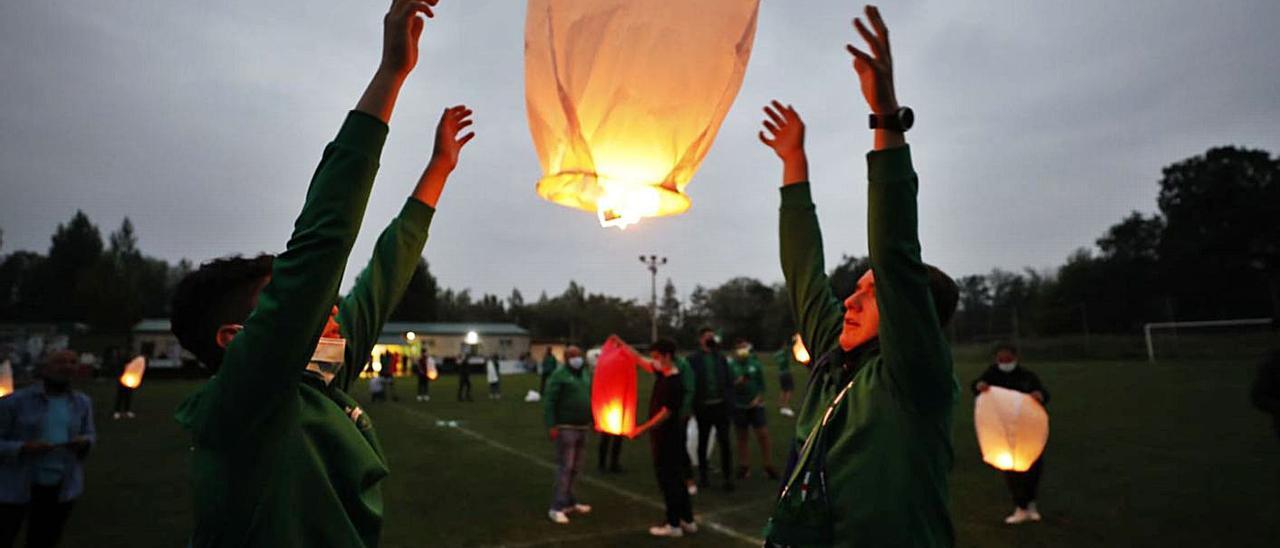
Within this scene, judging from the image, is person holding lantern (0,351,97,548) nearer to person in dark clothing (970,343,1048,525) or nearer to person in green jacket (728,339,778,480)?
person in green jacket (728,339,778,480)

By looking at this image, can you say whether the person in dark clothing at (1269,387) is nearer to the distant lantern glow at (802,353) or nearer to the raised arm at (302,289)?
the distant lantern glow at (802,353)

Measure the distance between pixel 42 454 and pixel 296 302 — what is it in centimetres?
588

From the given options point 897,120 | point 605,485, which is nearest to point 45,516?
point 605,485

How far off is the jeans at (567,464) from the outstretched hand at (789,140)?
6226 mm

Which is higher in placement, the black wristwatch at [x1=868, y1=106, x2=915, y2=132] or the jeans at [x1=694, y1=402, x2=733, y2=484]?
the black wristwatch at [x1=868, y1=106, x2=915, y2=132]

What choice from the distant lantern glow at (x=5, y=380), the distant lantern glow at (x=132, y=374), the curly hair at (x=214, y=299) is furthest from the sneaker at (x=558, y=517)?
the distant lantern glow at (x=132, y=374)

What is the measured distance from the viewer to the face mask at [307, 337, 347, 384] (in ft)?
5.73

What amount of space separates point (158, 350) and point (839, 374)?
6849 centimetres

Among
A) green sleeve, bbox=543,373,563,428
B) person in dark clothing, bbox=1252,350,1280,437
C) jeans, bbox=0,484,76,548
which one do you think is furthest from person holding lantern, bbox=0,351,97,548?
person in dark clothing, bbox=1252,350,1280,437

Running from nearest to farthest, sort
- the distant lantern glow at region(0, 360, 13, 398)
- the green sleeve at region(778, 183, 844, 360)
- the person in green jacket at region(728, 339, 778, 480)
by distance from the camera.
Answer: the green sleeve at region(778, 183, 844, 360) < the distant lantern glow at region(0, 360, 13, 398) < the person in green jacket at region(728, 339, 778, 480)

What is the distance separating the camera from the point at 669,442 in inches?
291

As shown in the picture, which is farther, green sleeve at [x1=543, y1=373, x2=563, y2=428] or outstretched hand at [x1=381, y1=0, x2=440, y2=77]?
green sleeve at [x1=543, y1=373, x2=563, y2=428]

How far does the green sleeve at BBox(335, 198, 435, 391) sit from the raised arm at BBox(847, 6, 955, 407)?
58.1 inches

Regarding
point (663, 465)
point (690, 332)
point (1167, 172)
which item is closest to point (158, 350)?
point (690, 332)
